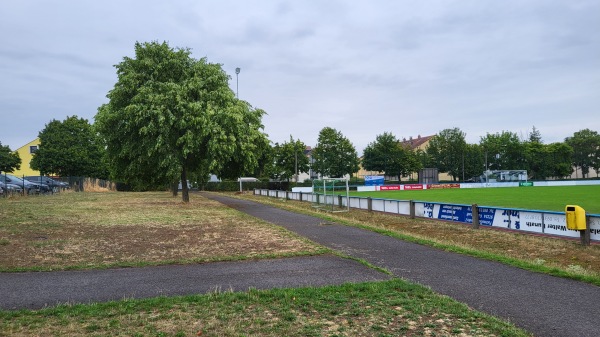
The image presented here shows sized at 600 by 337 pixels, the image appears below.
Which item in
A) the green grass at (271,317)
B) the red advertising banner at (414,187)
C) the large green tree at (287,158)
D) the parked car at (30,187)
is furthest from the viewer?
the large green tree at (287,158)

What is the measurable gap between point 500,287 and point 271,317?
13.4ft

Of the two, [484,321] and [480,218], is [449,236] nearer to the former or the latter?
[480,218]

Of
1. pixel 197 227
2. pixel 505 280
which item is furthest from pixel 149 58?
pixel 505 280

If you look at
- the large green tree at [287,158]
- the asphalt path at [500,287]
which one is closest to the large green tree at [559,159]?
the large green tree at [287,158]

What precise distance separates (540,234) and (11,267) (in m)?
14.3

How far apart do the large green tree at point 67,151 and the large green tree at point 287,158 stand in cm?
2860

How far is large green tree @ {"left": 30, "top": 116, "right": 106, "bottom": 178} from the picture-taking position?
2633 inches

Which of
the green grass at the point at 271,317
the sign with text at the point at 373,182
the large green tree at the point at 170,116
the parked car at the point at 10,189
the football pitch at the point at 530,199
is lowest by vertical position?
the football pitch at the point at 530,199

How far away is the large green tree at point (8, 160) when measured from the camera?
7069 centimetres

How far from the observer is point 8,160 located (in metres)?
73.4

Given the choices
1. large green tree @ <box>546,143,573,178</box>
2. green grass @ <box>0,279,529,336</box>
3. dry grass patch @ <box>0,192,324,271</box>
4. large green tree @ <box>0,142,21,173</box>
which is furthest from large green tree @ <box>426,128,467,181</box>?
green grass @ <box>0,279,529,336</box>

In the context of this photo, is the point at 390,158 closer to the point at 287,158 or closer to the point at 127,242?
the point at 287,158

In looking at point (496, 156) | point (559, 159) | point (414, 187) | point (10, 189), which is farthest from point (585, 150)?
Result: point (10, 189)

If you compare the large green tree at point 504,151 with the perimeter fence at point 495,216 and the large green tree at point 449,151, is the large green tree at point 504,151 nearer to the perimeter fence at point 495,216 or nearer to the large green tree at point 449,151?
the large green tree at point 449,151
